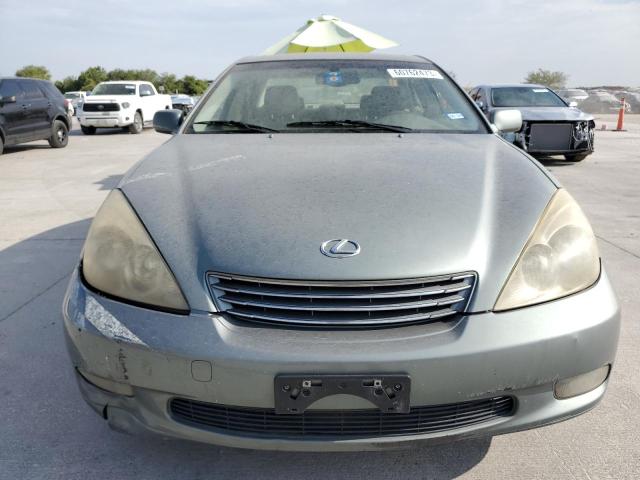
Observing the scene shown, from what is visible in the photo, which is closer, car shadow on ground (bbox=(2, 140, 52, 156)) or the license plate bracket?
the license plate bracket

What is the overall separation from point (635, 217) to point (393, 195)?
4.77m

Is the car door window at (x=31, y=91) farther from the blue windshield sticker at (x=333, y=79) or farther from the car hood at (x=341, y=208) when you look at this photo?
the car hood at (x=341, y=208)

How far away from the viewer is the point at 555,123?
885 centimetres

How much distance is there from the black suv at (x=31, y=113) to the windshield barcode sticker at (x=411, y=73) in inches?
406

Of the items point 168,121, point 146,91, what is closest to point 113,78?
point 146,91

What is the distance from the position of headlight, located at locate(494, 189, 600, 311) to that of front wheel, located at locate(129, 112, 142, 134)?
55.8 feet

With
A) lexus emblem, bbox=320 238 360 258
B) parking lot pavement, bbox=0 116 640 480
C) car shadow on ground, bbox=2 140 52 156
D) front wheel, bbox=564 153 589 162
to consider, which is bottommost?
parking lot pavement, bbox=0 116 640 480

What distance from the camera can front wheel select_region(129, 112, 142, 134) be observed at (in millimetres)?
17250

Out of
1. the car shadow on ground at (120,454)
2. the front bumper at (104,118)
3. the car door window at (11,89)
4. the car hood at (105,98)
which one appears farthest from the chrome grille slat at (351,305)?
the car hood at (105,98)

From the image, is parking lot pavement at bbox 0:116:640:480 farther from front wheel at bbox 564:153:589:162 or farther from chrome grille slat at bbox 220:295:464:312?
front wheel at bbox 564:153:589:162

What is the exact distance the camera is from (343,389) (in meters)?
1.51

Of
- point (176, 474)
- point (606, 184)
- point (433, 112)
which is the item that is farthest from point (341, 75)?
point (606, 184)

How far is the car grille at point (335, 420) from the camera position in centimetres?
159

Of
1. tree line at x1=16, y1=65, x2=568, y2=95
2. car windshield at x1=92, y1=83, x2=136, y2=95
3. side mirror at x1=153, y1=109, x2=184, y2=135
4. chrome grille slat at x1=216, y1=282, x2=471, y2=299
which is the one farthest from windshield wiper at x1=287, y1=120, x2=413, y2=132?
tree line at x1=16, y1=65, x2=568, y2=95
